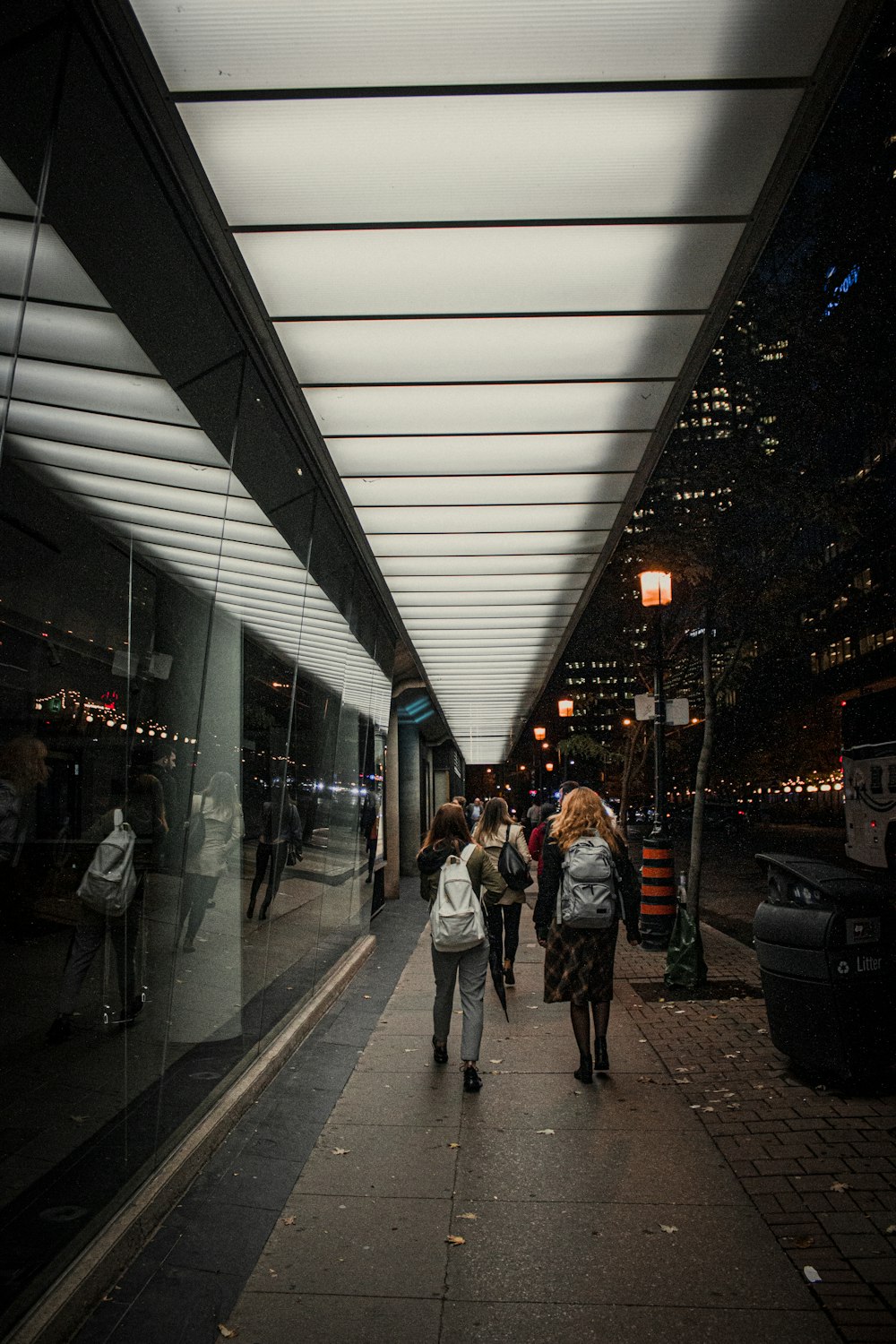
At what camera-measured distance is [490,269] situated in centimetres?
414

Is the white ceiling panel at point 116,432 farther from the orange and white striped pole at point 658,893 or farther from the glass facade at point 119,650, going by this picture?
the orange and white striped pole at point 658,893

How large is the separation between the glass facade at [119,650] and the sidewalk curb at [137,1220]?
0.22 ft

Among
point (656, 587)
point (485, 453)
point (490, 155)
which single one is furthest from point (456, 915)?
point (656, 587)

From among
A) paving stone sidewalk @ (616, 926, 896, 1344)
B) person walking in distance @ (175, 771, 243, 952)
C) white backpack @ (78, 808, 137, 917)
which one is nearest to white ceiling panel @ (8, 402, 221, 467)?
white backpack @ (78, 808, 137, 917)

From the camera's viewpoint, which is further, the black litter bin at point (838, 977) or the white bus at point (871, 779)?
the white bus at point (871, 779)

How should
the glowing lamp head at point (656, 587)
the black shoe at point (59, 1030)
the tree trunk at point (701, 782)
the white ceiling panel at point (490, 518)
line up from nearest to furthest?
the black shoe at point (59, 1030) < the white ceiling panel at point (490, 518) < the tree trunk at point (701, 782) < the glowing lamp head at point (656, 587)

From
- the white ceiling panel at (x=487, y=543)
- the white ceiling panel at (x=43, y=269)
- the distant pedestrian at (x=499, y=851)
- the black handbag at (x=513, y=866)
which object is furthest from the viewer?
the white ceiling panel at (x=487, y=543)

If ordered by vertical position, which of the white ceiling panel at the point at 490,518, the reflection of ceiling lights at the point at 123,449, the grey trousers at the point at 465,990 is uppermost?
the white ceiling panel at the point at 490,518

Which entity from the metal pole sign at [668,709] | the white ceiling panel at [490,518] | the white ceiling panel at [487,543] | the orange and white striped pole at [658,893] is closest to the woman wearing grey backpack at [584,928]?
the white ceiling panel at [490,518]

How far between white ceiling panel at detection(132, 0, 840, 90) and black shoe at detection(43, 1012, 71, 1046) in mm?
3160

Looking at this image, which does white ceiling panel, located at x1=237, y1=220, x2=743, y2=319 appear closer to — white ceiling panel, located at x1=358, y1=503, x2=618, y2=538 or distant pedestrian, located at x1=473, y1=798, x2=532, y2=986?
white ceiling panel, located at x1=358, y1=503, x2=618, y2=538

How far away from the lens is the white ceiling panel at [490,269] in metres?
3.89

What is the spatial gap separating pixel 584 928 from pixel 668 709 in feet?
20.4

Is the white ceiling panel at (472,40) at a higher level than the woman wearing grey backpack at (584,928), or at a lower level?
higher
